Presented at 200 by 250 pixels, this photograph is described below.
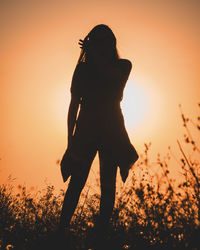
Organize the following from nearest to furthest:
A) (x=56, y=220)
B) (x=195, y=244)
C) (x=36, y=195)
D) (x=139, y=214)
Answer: (x=195, y=244) → (x=139, y=214) → (x=56, y=220) → (x=36, y=195)

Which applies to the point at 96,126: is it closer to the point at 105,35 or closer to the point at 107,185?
the point at 107,185

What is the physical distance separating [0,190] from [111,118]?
8.43 feet

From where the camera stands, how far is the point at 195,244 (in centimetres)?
176

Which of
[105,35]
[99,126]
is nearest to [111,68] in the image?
[105,35]

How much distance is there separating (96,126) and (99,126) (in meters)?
0.03

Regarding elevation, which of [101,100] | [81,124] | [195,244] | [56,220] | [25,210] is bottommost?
[195,244]

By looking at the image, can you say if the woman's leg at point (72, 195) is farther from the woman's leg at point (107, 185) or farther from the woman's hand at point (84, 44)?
the woman's hand at point (84, 44)

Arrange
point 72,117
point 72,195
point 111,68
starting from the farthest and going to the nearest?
point 111,68 → point 72,117 → point 72,195

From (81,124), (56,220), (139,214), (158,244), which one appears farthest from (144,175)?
(56,220)

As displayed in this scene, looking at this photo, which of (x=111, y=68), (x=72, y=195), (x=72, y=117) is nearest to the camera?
(x=72, y=195)

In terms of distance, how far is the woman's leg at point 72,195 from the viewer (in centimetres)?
217

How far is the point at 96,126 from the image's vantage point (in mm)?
2311

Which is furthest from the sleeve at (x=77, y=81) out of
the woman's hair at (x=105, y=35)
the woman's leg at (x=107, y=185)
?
the woman's leg at (x=107, y=185)

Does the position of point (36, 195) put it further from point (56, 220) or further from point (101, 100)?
point (101, 100)
